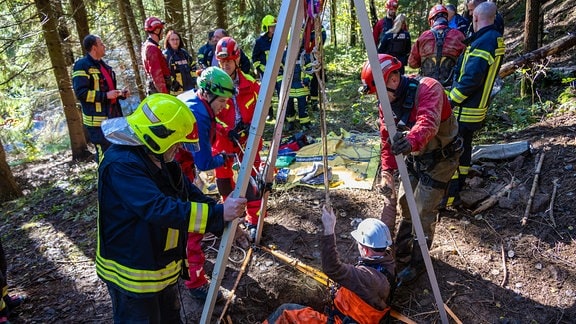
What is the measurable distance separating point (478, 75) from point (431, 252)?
2077mm

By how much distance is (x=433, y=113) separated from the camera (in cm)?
302

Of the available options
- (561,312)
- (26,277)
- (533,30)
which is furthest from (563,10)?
(26,277)

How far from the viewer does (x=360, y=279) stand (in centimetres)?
266

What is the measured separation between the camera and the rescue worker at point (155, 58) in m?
6.62

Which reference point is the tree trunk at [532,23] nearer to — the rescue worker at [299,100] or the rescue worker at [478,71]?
the rescue worker at [478,71]

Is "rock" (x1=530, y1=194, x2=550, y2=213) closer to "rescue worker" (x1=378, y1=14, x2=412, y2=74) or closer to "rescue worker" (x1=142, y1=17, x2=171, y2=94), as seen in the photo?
"rescue worker" (x1=378, y1=14, x2=412, y2=74)

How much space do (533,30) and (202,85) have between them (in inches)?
313

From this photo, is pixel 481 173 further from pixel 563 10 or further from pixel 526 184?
pixel 563 10

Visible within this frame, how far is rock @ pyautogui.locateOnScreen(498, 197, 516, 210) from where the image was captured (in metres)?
4.60

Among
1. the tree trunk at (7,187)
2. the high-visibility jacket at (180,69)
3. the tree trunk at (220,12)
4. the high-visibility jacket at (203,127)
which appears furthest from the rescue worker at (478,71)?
the tree trunk at (7,187)

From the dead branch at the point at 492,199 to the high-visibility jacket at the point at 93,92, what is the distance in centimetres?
518

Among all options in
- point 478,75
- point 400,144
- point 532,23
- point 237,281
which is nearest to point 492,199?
point 478,75

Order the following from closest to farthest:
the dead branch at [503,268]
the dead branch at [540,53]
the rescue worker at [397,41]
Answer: the dead branch at [503,268], the dead branch at [540,53], the rescue worker at [397,41]

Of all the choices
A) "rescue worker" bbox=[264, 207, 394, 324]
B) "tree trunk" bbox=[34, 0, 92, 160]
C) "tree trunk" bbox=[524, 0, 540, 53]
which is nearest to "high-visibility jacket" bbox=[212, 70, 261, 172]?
"rescue worker" bbox=[264, 207, 394, 324]
